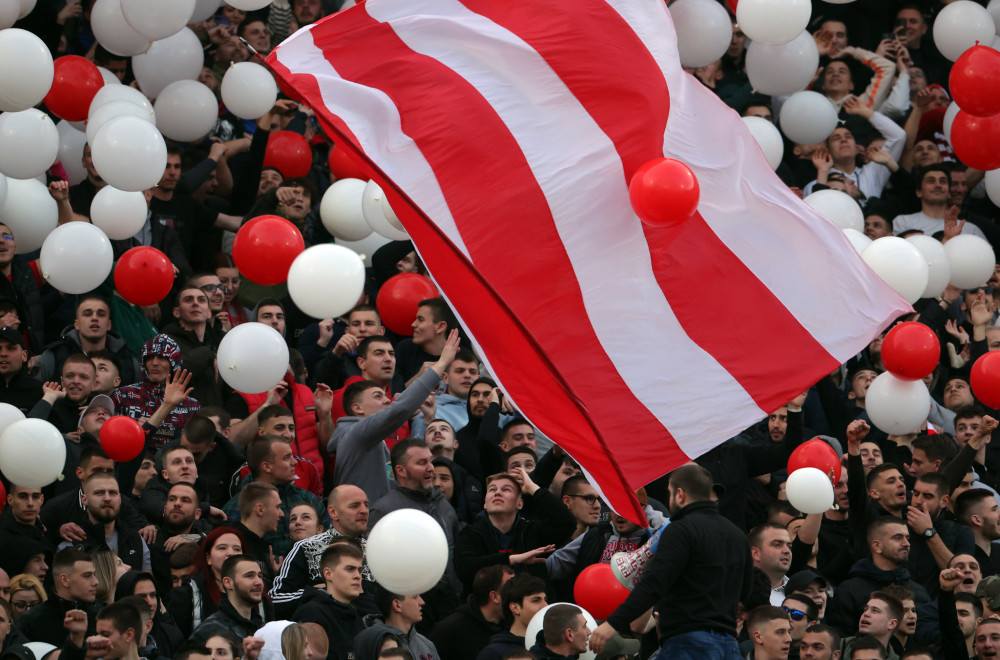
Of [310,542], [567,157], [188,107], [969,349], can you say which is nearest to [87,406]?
[310,542]

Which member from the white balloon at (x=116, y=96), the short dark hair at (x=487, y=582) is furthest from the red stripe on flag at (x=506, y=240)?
the white balloon at (x=116, y=96)

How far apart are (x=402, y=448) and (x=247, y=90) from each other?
10.9 ft

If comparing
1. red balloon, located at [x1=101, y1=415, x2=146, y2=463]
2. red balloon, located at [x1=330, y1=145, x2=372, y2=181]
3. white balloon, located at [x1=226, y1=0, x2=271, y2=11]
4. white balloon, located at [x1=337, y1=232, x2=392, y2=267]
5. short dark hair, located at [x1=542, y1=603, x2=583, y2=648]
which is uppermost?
white balloon, located at [x1=226, y1=0, x2=271, y2=11]

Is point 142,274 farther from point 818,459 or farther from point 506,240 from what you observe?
point 818,459

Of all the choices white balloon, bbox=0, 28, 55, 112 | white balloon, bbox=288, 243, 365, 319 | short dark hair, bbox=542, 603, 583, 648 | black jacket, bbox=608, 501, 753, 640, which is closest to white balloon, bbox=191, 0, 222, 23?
white balloon, bbox=0, 28, 55, 112

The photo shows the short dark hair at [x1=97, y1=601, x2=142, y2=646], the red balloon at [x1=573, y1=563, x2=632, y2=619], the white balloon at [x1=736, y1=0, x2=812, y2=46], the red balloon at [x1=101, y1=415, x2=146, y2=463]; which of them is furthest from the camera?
the white balloon at [x1=736, y1=0, x2=812, y2=46]

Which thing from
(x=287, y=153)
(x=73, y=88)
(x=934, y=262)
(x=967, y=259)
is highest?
(x=73, y=88)

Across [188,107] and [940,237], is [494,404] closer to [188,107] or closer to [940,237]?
[188,107]

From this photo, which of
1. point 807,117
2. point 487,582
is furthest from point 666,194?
point 807,117

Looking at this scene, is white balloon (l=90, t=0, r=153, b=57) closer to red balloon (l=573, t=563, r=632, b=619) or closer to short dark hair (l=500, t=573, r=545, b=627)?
short dark hair (l=500, t=573, r=545, b=627)

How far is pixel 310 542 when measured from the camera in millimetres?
7938

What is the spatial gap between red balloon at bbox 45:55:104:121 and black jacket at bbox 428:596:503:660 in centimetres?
403

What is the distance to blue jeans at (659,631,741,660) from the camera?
7.14 m

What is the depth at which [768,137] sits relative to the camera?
465 inches
